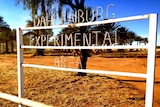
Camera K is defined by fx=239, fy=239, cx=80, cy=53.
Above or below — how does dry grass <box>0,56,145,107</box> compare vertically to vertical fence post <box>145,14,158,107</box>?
below

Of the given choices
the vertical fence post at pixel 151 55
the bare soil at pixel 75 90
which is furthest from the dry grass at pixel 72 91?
the vertical fence post at pixel 151 55

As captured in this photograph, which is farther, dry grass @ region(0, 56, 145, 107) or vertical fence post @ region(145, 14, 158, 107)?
dry grass @ region(0, 56, 145, 107)

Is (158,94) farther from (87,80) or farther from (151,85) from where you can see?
(151,85)

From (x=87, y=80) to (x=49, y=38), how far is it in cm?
490

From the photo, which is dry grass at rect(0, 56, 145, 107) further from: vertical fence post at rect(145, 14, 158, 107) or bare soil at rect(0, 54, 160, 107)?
vertical fence post at rect(145, 14, 158, 107)

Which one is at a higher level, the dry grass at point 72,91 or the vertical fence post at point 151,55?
the vertical fence post at point 151,55

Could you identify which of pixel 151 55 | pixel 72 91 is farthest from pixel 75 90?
pixel 151 55

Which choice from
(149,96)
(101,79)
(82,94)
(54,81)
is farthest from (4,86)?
(149,96)

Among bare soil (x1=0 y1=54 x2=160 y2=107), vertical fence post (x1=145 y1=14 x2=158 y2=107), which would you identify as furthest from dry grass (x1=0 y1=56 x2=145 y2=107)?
vertical fence post (x1=145 y1=14 x2=158 y2=107)

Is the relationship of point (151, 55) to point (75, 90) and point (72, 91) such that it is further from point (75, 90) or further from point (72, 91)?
point (75, 90)

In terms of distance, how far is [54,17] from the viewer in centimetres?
353

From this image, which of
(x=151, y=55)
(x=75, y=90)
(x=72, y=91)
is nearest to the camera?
(x=151, y=55)

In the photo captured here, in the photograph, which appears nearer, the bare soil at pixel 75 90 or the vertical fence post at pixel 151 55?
the vertical fence post at pixel 151 55

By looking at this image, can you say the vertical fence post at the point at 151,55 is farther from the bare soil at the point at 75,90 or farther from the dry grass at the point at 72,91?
the dry grass at the point at 72,91
